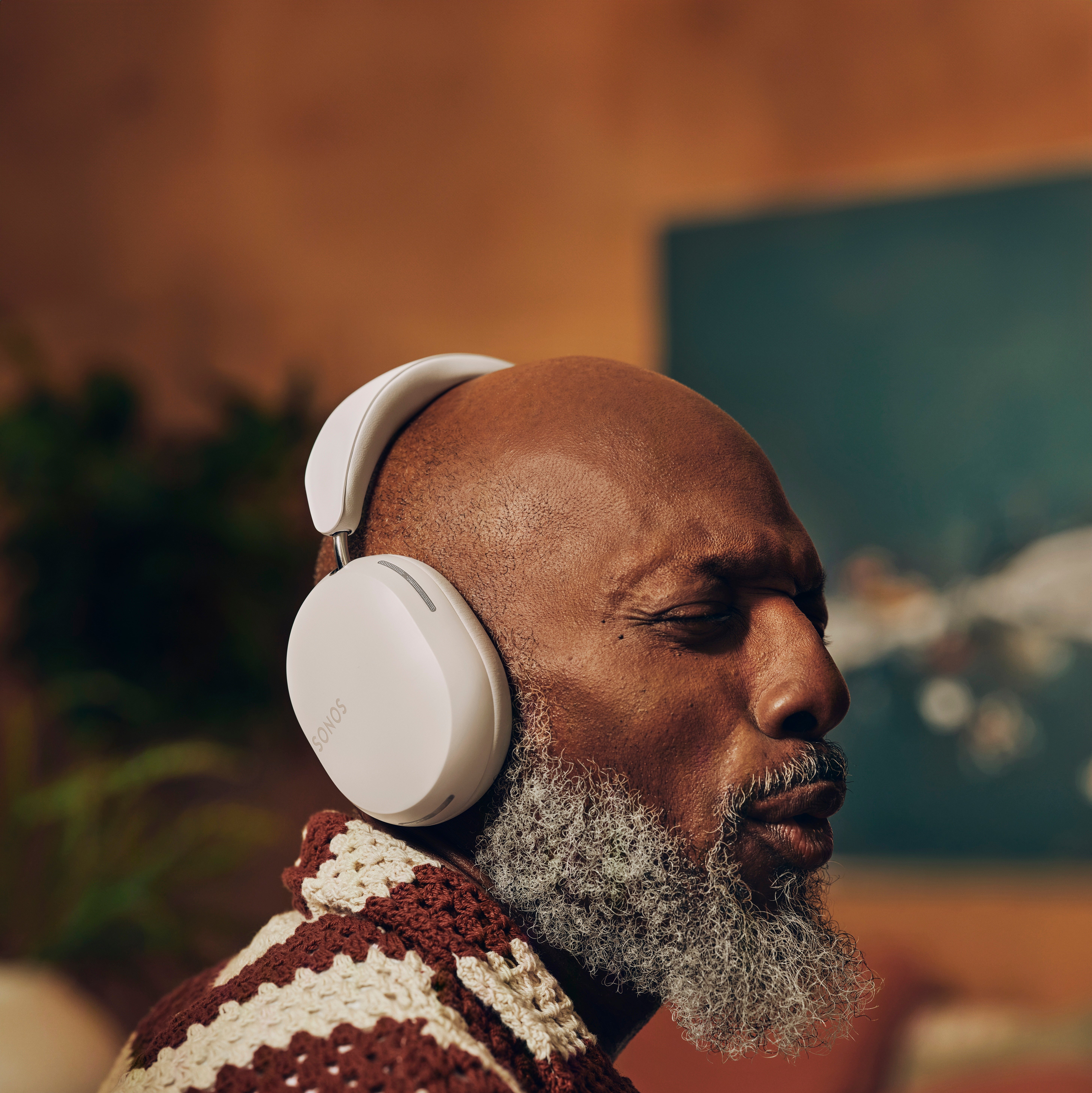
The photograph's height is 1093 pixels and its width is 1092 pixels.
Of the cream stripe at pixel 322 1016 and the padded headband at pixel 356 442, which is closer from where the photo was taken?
the cream stripe at pixel 322 1016

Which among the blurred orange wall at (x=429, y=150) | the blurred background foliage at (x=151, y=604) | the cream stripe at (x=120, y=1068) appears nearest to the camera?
the cream stripe at (x=120, y=1068)

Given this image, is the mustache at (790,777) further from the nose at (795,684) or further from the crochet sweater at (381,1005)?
the crochet sweater at (381,1005)

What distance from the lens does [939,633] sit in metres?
3.02

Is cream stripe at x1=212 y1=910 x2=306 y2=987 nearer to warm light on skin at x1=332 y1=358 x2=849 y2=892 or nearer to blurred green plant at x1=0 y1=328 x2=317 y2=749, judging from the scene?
warm light on skin at x1=332 y1=358 x2=849 y2=892

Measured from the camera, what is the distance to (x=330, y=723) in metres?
0.79

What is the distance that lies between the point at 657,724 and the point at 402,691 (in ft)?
0.57

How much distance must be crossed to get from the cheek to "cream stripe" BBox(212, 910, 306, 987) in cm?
22

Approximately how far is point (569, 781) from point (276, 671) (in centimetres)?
242

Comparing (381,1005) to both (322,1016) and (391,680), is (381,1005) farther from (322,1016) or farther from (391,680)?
(391,680)

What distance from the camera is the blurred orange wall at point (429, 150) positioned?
10.3 ft

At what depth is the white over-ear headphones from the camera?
0.73m

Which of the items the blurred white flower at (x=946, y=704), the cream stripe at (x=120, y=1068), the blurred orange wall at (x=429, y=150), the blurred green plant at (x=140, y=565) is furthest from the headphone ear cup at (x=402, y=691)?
the blurred orange wall at (x=429, y=150)

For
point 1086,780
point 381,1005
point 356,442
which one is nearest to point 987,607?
point 1086,780

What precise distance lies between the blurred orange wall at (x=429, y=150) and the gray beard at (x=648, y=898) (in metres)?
2.62
